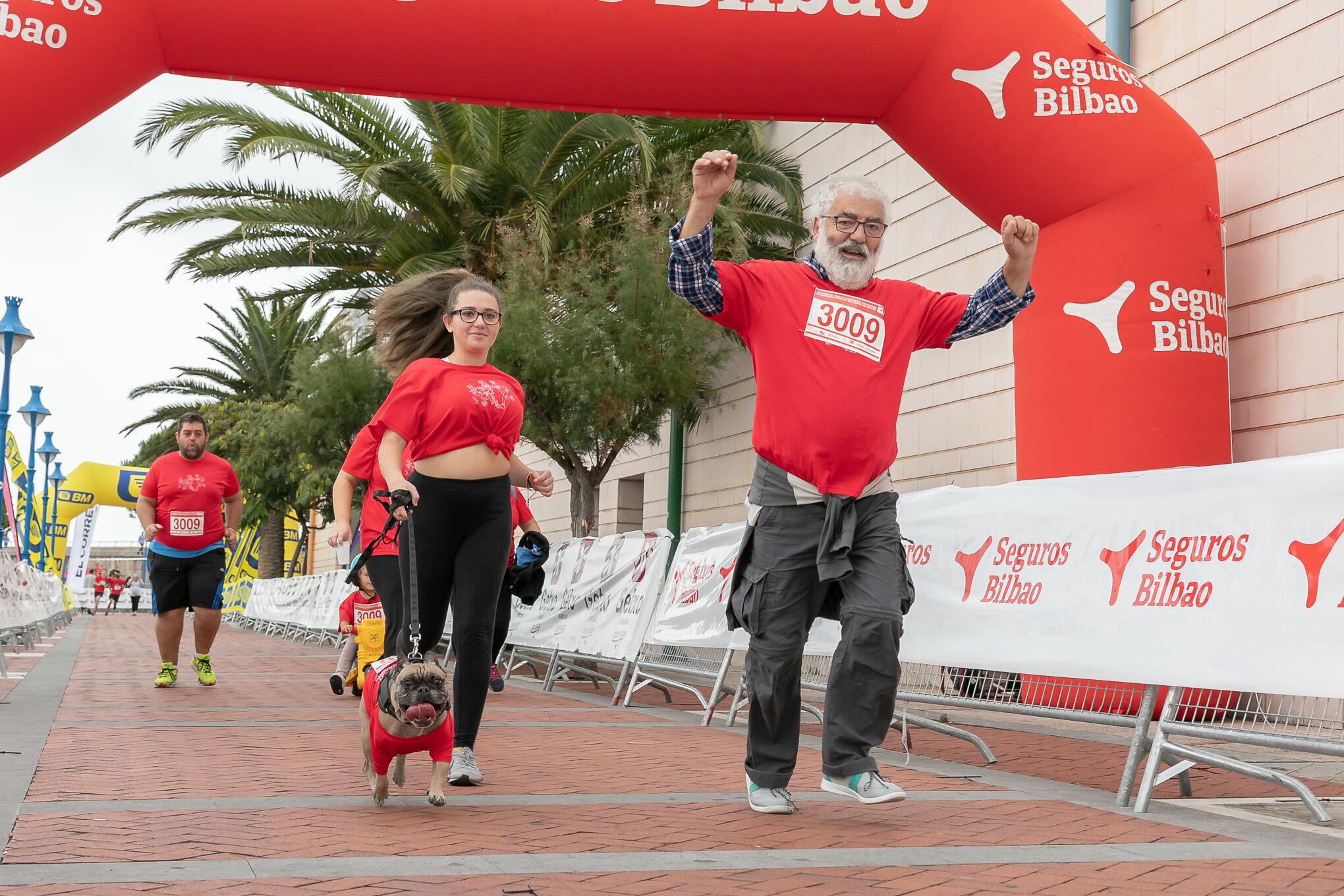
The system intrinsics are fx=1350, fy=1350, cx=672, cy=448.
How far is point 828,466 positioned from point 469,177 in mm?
10904

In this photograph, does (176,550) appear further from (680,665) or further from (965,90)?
(965,90)

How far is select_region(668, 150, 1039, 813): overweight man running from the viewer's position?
428cm

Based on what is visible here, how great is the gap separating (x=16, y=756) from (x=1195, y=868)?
14.6 ft

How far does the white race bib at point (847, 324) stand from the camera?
4.42 meters

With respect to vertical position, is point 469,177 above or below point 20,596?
above

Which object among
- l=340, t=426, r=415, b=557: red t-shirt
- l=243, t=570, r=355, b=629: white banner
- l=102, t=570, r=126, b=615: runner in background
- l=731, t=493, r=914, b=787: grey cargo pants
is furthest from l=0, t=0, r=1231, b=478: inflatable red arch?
l=102, t=570, r=126, b=615: runner in background

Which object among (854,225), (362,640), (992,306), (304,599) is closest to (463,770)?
(854,225)

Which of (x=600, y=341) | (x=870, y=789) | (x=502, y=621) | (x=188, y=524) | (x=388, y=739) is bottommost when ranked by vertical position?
(x=870, y=789)

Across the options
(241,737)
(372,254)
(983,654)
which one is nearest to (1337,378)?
(983,654)

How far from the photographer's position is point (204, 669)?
10109mm

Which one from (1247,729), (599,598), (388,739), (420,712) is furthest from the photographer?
(599,598)

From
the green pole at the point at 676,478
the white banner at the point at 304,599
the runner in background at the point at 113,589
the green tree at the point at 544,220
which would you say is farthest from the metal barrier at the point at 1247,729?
the runner in background at the point at 113,589

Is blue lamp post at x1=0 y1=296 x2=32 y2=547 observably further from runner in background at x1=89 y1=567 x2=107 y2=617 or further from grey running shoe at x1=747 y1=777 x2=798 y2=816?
runner in background at x1=89 y1=567 x2=107 y2=617

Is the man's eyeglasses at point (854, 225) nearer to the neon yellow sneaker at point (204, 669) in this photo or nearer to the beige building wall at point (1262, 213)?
the beige building wall at point (1262, 213)
